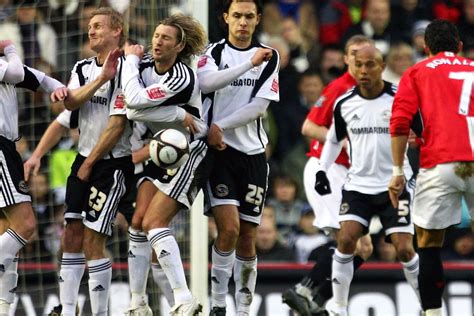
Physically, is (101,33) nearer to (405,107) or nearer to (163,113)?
(163,113)

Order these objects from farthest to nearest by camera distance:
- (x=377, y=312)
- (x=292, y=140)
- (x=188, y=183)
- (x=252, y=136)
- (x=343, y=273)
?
(x=292, y=140) → (x=377, y=312) → (x=343, y=273) → (x=252, y=136) → (x=188, y=183)

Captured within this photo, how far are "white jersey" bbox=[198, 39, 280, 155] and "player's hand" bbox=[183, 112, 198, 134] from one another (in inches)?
19.6

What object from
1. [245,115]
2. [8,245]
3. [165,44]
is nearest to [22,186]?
[8,245]

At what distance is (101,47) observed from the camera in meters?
9.41

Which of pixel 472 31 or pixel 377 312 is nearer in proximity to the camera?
pixel 377 312

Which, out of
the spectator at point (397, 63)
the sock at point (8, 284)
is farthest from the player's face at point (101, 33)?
the spectator at point (397, 63)

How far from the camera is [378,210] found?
1079 centimetres

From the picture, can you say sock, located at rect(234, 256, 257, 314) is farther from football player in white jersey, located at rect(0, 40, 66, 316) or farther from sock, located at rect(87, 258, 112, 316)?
football player in white jersey, located at rect(0, 40, 66, 316)

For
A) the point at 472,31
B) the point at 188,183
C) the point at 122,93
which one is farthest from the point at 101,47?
the point at 472,31

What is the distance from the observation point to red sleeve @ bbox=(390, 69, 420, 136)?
9102mm

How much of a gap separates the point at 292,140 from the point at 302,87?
63 cm

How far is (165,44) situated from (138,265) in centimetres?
163

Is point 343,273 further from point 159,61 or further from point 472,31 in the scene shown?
point 472,31

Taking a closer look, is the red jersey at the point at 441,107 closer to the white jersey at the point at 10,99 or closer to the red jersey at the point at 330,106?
the red jersey at the point at 330,106
